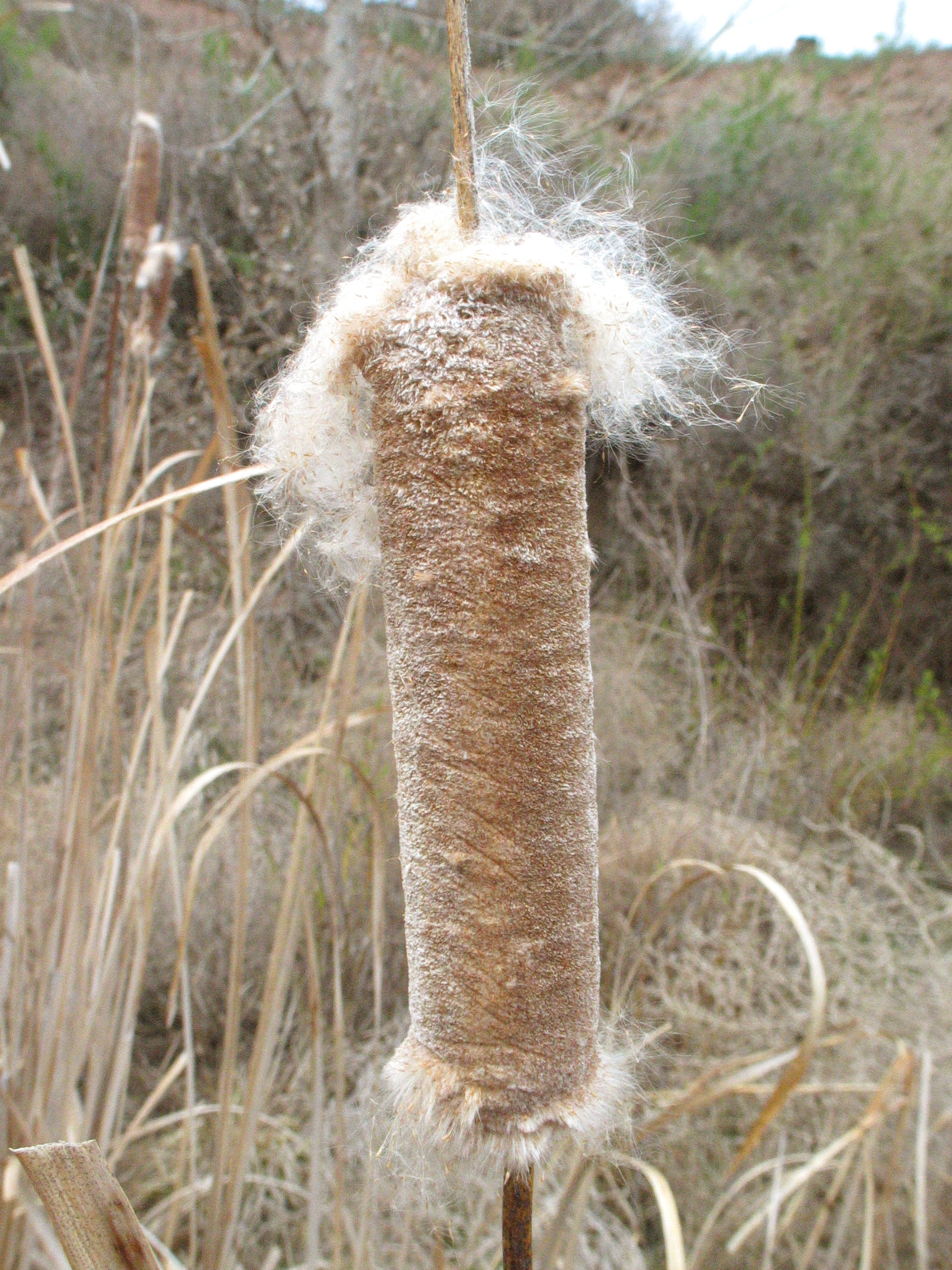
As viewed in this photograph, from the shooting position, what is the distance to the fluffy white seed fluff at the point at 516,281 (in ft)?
0.88

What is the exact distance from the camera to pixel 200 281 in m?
0.42

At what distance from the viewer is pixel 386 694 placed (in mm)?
1452

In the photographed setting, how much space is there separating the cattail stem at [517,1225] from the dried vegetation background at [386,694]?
4 cm

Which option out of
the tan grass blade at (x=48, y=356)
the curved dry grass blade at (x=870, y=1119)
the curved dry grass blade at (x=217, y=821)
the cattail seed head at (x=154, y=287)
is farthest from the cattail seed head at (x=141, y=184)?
the curved dry grass blade at (x=870, y=1119)

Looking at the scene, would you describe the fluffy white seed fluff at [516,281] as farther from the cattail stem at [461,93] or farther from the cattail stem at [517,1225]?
the cattail stem at [517,1225]

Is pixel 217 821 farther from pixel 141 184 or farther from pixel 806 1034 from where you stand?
pixel 141 184

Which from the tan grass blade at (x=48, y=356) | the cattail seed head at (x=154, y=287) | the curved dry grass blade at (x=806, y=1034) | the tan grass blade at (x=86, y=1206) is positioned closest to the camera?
the tan grass blade at (x=86, y=1206)

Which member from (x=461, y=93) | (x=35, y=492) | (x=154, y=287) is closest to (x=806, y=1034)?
(x=461, y=93)

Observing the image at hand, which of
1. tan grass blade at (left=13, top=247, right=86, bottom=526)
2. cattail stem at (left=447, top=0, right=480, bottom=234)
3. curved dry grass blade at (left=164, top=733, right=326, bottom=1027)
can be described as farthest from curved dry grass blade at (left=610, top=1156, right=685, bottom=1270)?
tan grass blade at (left=13, top=247, right=86, bottom=526)

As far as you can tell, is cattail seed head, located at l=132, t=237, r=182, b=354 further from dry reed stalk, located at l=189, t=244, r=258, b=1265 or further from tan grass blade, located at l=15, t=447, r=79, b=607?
dry reed stalk, located at l=189, t=244, r=258, b=1265

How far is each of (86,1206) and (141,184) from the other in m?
0.82

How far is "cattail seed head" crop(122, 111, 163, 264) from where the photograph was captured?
0.74 metres

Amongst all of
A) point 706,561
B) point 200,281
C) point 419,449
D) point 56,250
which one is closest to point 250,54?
point 56,250

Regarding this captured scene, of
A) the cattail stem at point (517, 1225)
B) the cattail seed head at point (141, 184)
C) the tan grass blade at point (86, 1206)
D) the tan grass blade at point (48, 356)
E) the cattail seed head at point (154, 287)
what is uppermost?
the cattail seed head at point (141, 184)
